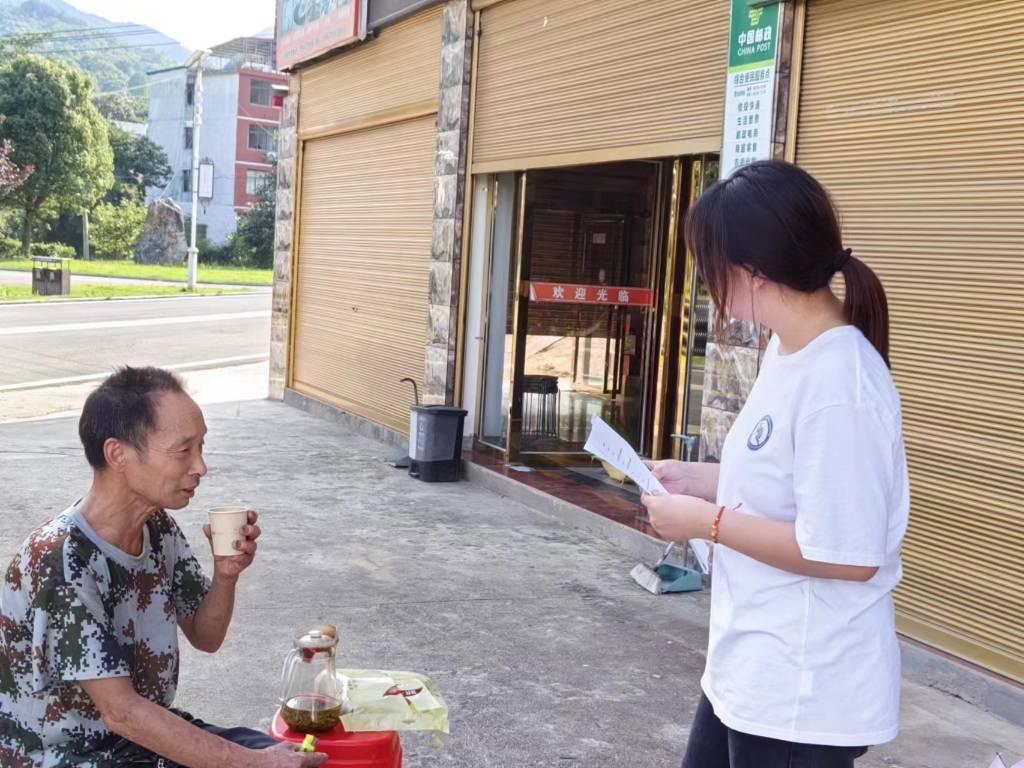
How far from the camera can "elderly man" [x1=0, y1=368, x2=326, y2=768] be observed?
2123mm

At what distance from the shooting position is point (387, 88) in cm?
1080

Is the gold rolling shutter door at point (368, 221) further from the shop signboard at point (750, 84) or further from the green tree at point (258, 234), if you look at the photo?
the green tree at point (258, 234)

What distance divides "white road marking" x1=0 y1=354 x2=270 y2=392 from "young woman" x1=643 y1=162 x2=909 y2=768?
988 cm

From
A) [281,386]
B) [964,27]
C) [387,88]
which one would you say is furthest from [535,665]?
[281,386]

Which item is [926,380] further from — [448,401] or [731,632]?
[448,401]

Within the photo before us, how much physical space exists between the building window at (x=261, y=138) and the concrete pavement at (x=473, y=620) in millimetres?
51534

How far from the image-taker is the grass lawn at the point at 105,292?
26.1 meters

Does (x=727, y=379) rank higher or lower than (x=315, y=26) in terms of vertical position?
lower

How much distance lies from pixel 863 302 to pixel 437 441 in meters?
6.94

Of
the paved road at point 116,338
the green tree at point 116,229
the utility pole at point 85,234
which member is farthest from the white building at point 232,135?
the paved road at point 116,338

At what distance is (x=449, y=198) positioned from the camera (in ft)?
30.7

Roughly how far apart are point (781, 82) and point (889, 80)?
0.67 m

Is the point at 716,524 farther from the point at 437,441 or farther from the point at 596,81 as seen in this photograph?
the point at 437,441

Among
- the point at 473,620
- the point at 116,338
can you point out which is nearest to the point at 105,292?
the point at 116,338
